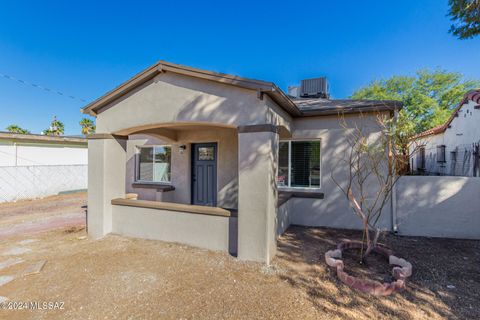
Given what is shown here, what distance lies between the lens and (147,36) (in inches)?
487

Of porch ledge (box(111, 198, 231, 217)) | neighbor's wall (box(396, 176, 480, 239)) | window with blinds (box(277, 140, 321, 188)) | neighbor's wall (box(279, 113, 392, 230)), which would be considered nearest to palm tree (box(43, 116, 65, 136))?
porch ledge (box(111, 198, 231, 217))

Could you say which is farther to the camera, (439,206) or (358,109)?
(358,109)

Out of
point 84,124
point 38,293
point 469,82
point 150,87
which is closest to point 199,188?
point 150,87

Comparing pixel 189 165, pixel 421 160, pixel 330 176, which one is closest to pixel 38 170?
pixel 189 165

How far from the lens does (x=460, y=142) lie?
993cm

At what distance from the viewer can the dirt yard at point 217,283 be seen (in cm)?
288

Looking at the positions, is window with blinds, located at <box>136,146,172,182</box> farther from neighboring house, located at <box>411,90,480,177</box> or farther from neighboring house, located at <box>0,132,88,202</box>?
neighboring house, located at <box>411,90,480,177</box>

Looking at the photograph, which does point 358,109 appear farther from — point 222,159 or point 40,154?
point 40,154

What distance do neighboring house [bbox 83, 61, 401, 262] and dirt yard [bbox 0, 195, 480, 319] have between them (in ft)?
1.77

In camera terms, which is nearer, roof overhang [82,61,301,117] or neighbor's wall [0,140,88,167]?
roof overhang [82,61,301,117]

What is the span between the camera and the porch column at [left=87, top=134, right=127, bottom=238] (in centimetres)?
557

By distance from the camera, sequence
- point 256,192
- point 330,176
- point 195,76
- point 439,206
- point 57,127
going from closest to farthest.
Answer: point 256,192 < point 195,76 < point 439,206 < point 330,176 < point 57,127

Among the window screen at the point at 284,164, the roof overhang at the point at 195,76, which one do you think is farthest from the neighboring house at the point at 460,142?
the roof overhang at the point at 195,76

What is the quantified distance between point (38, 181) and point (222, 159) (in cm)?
1106
